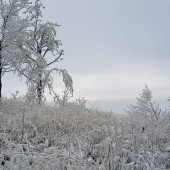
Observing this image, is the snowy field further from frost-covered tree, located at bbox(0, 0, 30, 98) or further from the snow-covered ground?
frost-covered tree, located at bbox(0, 0, 30, 98)

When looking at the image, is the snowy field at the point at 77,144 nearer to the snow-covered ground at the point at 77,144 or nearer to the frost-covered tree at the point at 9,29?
the snow-covered ground at the point at 77,144

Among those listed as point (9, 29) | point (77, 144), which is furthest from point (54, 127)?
point (9, 29)

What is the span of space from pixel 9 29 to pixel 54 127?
554 inches

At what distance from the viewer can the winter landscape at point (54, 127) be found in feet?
17.1

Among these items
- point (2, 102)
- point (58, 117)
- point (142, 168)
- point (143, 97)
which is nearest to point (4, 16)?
point (2, 102)

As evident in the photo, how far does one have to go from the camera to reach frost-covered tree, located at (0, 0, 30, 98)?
21.8m

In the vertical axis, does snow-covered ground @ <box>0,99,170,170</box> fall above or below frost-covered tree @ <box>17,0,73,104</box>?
below

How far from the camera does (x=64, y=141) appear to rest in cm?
767

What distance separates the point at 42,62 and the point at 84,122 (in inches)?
627

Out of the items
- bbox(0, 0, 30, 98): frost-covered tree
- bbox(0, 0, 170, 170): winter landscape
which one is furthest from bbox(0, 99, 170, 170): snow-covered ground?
bbox(0, 0, 30, 98): frost-covered tree

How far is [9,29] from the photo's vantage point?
72.0 ft

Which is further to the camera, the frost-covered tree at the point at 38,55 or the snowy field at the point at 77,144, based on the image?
the frost-covered tree at the point at 38,55

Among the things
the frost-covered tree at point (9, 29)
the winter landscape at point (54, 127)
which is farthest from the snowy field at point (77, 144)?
the frost-covered tree at point (9, 29)

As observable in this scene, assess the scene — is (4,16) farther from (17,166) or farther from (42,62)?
(17,166)
